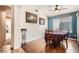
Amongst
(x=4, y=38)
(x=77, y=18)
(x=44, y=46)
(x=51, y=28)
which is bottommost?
(x=44, y=46)

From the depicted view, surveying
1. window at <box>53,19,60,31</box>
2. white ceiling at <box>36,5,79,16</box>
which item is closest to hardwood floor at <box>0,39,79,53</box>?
window at <box>53,19,60,31</box>

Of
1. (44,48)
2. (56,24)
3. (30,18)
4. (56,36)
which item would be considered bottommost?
(44,48)

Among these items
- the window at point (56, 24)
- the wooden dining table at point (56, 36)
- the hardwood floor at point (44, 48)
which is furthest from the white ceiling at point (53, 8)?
the hardwood floor at point (44, 48)

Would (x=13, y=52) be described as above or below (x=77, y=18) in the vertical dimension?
below

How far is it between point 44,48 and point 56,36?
0.35 meters

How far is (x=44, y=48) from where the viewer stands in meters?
2.50

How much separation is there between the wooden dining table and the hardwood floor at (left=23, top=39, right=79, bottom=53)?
96 millimetres

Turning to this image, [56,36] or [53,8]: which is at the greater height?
[53,8]

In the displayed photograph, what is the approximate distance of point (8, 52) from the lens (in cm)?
249

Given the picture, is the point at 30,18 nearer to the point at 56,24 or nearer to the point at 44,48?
the point at 56,24

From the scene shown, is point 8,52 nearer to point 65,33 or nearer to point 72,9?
point 65,33

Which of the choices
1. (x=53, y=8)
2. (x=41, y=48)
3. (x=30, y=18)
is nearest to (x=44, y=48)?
(x=41, y=48)

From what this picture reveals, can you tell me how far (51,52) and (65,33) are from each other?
0.48 metres
